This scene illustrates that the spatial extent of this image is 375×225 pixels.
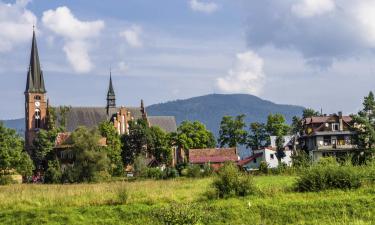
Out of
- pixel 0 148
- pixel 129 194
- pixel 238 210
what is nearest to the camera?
pixel 238 210

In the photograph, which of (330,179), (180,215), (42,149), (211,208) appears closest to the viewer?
(180,215)

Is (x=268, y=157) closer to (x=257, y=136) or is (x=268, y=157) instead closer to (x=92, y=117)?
(x=257, y=136)

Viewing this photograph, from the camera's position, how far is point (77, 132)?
248 ft

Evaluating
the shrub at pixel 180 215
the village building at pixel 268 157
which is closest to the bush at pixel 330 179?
the shrub at pixel 180 215

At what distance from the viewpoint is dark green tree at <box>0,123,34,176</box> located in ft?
251

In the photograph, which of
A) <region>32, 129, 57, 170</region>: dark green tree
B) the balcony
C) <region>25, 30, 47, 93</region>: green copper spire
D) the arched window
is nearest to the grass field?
the balcony

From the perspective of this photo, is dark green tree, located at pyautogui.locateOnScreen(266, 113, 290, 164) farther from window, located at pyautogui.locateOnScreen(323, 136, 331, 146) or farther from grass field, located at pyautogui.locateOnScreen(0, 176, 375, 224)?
grass field, located at pyautogui.locateOnScreen(0, 176, 375, 224)

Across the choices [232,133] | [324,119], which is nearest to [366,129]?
[324,119]

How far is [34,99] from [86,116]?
38.6 feet

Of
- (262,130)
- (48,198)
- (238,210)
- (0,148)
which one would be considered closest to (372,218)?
(238,210)

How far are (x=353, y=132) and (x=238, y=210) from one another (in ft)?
173

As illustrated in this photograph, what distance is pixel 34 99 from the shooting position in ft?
414

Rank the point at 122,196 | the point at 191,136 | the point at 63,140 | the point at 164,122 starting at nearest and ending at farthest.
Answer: the point at 122,196
the point at 63,140
the point at 191,136
the point at 164,122

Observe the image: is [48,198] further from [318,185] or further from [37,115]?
[37,115]
